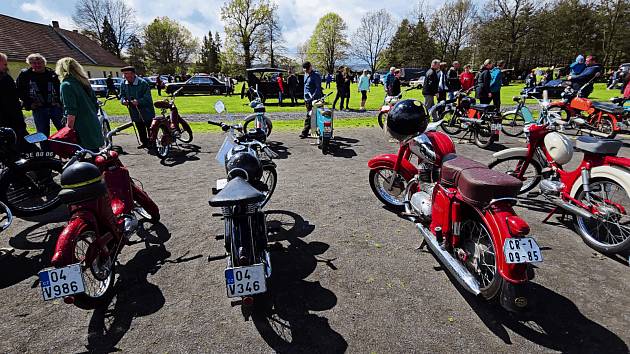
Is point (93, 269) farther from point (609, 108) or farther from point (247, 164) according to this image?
point (609, 108)

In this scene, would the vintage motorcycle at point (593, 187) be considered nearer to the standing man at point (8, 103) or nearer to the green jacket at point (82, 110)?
the green jacket at point (82, 110)

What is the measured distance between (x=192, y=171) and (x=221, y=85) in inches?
879

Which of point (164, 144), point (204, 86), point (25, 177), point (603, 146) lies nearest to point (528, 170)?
point (603, 146)

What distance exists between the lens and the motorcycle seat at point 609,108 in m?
8.49

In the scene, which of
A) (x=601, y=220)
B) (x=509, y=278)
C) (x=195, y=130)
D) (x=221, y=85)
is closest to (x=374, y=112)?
(x=195, y=130)

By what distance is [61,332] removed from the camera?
2.50 m

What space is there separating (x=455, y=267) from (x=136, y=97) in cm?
776

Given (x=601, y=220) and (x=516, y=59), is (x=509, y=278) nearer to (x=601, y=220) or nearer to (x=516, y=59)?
(x=601, y=220)

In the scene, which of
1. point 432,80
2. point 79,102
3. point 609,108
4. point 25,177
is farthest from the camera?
point 432,80

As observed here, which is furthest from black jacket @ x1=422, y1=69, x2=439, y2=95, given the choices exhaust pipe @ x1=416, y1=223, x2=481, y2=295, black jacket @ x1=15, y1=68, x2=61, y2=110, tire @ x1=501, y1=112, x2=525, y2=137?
black jacket @ x1=15, y1=68, x2=61, y2=110

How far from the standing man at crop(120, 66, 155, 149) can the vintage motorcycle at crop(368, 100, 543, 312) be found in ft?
21.0

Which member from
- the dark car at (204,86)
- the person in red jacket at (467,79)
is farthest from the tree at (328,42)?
the person in red jacket at (467,79)

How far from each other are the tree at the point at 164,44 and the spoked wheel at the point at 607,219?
64808 millimetres

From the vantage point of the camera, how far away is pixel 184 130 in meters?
9.04
